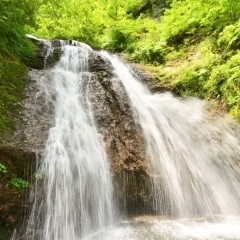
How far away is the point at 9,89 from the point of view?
19.4 feet

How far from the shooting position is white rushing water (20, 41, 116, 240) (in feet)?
13.7

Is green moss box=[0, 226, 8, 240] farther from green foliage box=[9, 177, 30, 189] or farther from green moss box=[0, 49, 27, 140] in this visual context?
→ green moss box=[0, 49, 27, 140]

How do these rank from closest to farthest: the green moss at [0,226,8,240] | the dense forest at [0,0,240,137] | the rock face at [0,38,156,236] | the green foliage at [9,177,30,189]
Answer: the green moss at [0,226,8,240] → the green foliage at [9,177,30,189] → the rock face at [0,38,156,236] → the dense forest at [0,0,240,137]

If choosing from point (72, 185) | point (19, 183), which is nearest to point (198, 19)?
point (72, 185)

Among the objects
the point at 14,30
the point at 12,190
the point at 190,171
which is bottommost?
the point at 12,190

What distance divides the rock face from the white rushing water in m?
0.19

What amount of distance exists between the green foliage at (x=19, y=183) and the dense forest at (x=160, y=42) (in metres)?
1.11

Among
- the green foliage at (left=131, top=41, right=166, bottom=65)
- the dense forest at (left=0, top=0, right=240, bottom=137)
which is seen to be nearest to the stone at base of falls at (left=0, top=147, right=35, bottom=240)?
the dense forest at (left=0, top=0, right=240, bottom=137)

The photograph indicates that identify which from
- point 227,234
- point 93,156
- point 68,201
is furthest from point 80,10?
point 227,234

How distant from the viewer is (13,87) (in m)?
6.09

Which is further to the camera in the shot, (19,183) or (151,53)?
(151,53)

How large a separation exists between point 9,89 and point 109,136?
8.43 feet

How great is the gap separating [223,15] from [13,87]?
6933 millimetres

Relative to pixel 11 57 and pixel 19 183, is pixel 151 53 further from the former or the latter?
pixel 19 183
